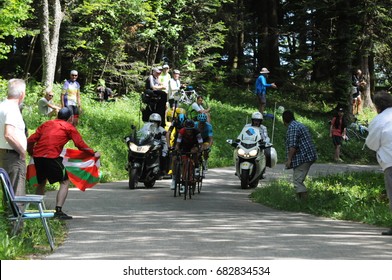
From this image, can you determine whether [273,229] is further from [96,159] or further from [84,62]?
[84,62]

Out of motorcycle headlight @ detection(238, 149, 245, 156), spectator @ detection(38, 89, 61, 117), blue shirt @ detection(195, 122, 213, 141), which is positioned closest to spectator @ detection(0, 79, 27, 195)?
blue shirt @ detection(195, 122, 213, 141)

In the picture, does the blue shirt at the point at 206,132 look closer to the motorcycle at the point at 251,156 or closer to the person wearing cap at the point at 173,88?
the motorcycle at the point at 251,156

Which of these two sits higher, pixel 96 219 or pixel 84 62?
pixel 84 62

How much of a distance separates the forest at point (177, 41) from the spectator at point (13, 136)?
19228 millimetres

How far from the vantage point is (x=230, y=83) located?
45.8 m

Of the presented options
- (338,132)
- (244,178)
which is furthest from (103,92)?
(244,178)

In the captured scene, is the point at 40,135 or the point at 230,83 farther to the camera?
the point at 230,83

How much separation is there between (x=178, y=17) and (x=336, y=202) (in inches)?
954

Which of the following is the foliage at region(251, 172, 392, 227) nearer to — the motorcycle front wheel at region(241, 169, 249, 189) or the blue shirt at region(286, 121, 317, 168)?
the blue shirt at region(286, 121, 317, 168)

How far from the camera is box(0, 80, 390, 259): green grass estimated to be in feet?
36.3

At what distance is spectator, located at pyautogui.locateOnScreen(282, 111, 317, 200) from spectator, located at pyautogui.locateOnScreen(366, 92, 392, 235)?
13.0 ft

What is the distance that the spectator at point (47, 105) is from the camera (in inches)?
928

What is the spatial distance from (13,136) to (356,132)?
2697cm

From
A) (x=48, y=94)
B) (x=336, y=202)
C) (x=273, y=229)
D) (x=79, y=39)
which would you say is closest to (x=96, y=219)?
(x=273, y=229)
